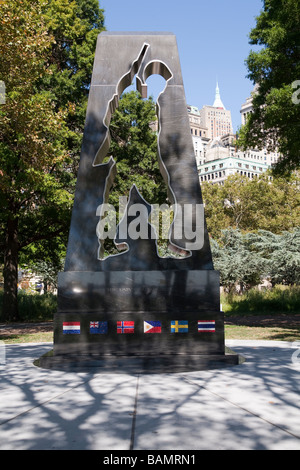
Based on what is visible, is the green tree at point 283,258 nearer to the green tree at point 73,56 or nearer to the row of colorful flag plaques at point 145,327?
the green tree at point 73,56

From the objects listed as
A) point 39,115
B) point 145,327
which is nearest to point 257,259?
point 39,115

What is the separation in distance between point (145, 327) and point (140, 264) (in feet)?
3.75

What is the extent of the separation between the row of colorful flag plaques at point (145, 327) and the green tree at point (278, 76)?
9.55m

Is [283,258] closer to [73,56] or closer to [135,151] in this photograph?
[135,151]

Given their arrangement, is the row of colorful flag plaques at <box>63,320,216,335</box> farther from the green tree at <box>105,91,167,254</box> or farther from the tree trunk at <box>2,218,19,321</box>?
the green tree at <box>105,91,167,254</box>

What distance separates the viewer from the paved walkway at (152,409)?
352 cm

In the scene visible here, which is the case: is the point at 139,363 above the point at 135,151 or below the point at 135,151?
below

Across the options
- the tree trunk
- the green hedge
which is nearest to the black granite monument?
the tree trunk

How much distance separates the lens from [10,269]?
1764 cm

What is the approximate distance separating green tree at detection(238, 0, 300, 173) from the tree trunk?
10.8 metres

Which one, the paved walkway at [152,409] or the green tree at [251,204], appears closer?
the paved walkway at [152,409]

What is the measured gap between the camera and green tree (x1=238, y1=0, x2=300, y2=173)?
47.1 feet

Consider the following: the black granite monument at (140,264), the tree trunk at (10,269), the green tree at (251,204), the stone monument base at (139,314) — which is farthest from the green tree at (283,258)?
the stone monument base at (139,314)

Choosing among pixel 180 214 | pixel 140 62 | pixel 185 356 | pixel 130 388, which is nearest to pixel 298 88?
pixel 140 62
